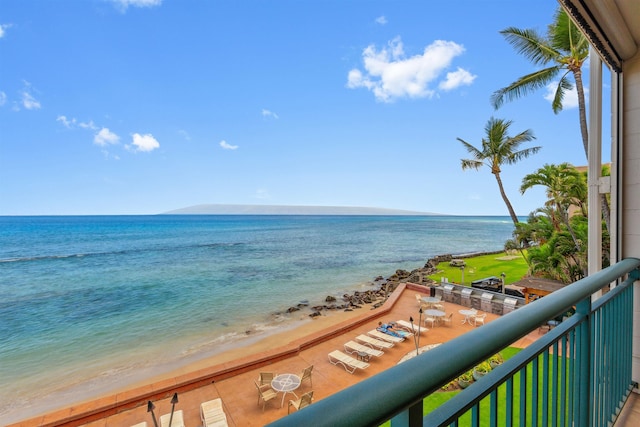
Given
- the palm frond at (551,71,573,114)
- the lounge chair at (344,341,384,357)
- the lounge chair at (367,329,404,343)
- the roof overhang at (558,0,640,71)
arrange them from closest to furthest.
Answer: the roof overhang at (558,0,640,71) → the lounge chair at (344,341,384,357) → the lounge chair at (367,329,404,343) → the palm frond at (551,71,573,114)

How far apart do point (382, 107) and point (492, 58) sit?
108 ft

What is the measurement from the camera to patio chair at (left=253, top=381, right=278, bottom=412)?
262 inches

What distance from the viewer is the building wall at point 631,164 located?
8.57 ft

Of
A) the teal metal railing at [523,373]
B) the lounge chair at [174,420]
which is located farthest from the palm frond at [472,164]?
the lounge chair at [174,420]

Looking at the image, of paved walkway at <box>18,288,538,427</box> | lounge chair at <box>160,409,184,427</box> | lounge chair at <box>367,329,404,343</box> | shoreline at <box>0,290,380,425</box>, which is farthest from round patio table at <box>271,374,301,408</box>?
lounge chair at <box>367,329,404,343</box>

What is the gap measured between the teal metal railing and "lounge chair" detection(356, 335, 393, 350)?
703 cm

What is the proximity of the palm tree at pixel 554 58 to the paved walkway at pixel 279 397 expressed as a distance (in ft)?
28.4

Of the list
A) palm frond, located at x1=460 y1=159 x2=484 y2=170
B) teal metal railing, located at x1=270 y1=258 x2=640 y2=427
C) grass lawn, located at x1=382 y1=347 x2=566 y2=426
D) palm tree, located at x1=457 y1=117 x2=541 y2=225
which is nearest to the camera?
teal metal railing, located at x1=270 y1=258 x2=640 y2=427

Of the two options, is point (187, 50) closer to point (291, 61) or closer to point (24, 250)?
point (291, 61)

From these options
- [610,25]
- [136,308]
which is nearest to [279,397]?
[610,25]

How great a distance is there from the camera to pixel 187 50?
4806cm

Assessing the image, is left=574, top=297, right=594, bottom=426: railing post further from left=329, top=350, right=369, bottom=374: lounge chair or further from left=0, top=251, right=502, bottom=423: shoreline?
left=0, top=251, right=502, bottom=423: shoreline

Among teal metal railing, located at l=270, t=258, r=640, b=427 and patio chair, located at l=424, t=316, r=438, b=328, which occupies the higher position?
teal metal railing, located at l=270, t=258, r=640, b=427

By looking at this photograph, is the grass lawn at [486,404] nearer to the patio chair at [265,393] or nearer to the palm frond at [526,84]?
the patio chair at [265,393]
